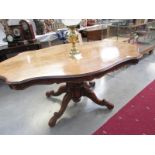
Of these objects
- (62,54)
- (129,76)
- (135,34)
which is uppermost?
(62,54)

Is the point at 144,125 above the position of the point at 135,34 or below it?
below

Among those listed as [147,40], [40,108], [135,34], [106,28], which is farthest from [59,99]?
[147,40]

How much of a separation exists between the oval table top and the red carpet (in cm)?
62

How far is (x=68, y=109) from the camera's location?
189 cm

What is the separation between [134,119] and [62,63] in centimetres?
90

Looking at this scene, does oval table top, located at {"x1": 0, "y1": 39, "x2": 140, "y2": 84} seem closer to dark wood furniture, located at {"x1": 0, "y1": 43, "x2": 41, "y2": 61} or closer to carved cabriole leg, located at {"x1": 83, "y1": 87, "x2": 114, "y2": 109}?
carved cabriole leg, located at {"x1": 83, "y1": 87, "x2": 114, "y2": 109}

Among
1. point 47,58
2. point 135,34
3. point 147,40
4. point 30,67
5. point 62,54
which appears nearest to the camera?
point 30,67

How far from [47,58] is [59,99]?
708mm

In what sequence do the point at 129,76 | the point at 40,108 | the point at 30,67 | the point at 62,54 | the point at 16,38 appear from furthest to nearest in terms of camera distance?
the point at 129,76, the point at 16,38, the point at 40,108, the point at 62,54, the point at 30,67

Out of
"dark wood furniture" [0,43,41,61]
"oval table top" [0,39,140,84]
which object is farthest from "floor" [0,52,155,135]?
"oval table top" [0,39,140,84]

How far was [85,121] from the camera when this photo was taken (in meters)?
1.69

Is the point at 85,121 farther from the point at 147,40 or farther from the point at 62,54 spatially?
the point at 147,40

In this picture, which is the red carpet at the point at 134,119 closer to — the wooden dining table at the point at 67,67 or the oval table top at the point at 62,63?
the wooden dining table at the point at 67,67

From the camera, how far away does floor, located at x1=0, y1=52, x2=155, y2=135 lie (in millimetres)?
1621
